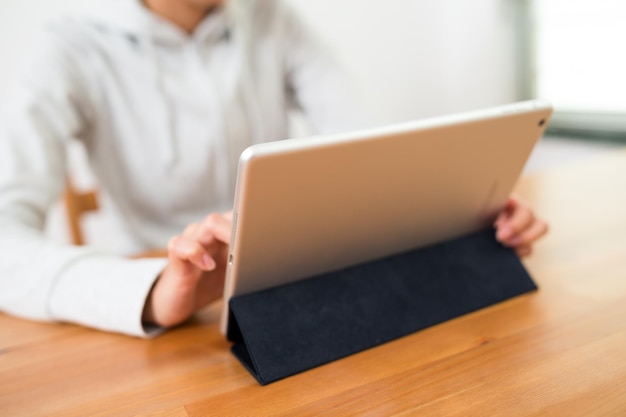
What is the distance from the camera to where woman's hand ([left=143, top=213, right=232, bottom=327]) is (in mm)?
601

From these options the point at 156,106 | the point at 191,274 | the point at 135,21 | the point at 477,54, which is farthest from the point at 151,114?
the point at 477,54

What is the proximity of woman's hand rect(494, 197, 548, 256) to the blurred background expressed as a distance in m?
1.26

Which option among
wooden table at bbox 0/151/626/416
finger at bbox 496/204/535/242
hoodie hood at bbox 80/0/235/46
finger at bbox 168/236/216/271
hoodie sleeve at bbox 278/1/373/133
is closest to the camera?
wooden table at bbox 0/151/626/416

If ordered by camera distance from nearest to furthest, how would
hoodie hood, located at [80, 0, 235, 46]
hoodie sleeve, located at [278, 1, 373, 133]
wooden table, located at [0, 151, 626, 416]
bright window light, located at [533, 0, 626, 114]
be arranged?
1. wooden table, located at [0, 151, 626, 416]
2. hoodie hood, located at [80, 0, 235, 46]
3. hoodie sleeve, located at [278, 1, 373, 133]
4. bright window light, located at [533, 0, 626, 114]

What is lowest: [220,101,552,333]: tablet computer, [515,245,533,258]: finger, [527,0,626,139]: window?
[527,0,626,139]: window

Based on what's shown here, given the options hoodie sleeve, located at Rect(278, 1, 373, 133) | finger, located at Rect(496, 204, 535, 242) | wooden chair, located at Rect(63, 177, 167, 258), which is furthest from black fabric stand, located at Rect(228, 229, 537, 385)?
wooden chair, located at Rect(63, 177, 167, 258)

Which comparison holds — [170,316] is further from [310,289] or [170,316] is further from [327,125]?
[327,125]

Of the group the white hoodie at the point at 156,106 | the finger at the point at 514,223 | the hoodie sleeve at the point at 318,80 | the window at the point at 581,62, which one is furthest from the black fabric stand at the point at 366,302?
the window at the point at 581,62

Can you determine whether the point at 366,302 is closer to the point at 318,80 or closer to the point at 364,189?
the point at 364,189

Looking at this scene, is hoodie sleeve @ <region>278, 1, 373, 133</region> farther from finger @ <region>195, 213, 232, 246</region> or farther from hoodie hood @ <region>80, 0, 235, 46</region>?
finger @ <region>195, 213, 232, 246</region>

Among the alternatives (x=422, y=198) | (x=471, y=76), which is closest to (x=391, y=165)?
(x=422, y=198)

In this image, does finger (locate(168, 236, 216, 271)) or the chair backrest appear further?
the chair backrest

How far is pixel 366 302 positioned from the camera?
599 mm

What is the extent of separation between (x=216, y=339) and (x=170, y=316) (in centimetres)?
6
